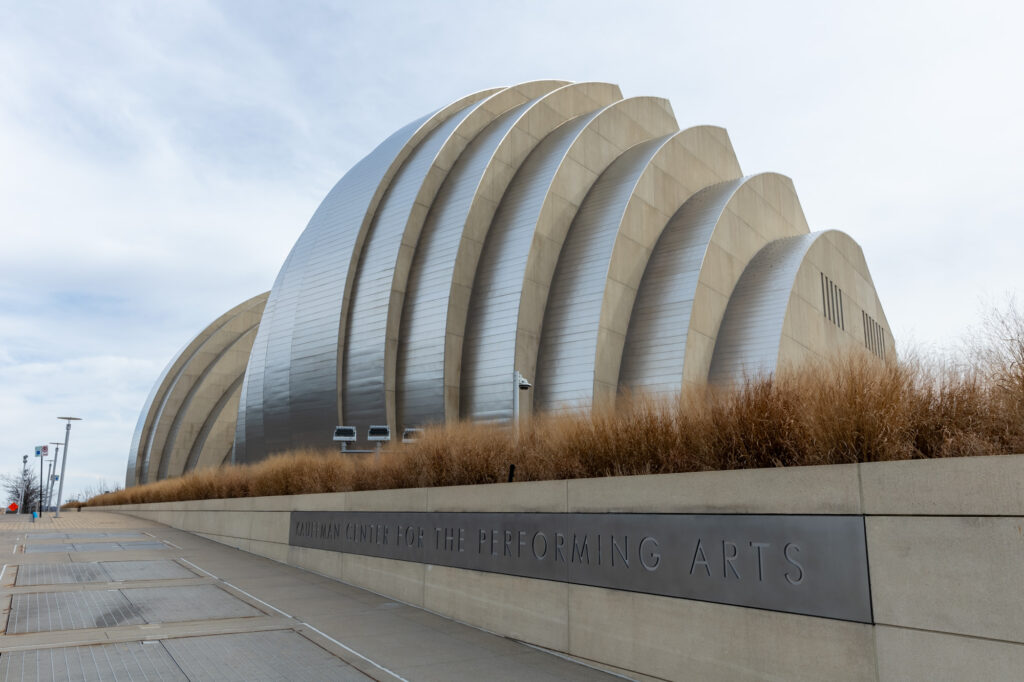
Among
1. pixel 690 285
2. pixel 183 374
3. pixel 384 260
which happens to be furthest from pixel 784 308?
pixel 183 374

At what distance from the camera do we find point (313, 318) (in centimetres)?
2914

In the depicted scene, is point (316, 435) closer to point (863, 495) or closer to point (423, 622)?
point (423, 622)

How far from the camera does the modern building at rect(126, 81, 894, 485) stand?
957 inches

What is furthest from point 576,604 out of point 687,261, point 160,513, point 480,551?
point 160,513

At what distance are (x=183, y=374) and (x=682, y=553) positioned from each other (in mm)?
59398

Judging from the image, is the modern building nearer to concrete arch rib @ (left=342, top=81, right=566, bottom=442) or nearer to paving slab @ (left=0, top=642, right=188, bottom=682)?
concrete arch rib @ (left=342, top=81, right=566, bottom=442)

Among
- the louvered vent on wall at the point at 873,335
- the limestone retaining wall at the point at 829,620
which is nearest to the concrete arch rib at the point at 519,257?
the louvered vent on wall at the point at 873,335

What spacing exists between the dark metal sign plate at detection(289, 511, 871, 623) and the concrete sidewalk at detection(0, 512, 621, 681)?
879mm

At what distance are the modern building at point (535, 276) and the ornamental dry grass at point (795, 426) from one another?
46.9 feet

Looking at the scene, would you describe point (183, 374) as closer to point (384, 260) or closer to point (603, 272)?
point (384, 260)

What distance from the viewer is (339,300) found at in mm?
28375

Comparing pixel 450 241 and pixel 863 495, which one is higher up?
pixel 450 241

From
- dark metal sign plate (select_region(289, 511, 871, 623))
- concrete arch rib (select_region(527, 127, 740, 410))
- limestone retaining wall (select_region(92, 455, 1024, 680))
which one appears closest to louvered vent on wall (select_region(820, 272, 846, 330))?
concrete arch rib (select_region(527, 127, 740, 410))

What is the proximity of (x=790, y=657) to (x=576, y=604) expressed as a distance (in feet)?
8.26
